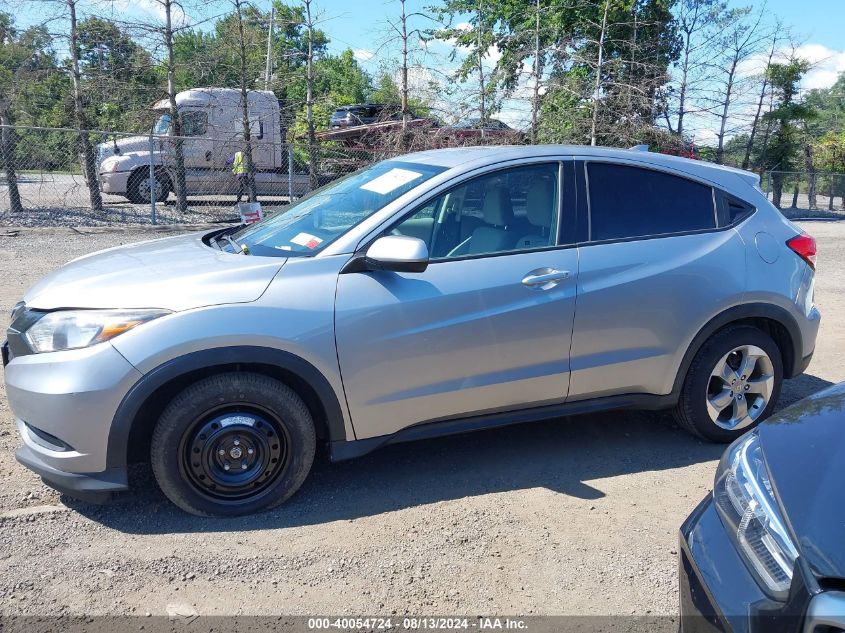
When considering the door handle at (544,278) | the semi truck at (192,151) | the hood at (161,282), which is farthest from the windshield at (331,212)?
the semi truck at (192,151)

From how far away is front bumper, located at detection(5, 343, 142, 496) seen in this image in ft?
10.6

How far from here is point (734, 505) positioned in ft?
7.42

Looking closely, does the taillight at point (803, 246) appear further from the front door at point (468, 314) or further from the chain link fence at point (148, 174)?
the chain link fence at point (148, 174)

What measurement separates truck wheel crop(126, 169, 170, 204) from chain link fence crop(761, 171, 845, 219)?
17.6m

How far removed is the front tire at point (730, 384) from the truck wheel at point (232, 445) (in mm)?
2333

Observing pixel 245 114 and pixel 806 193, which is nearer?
pixel 245 114

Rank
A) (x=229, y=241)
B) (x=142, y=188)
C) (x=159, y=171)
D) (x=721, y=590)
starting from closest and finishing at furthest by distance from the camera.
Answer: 1. (x=721, y=590)
2. (x=229, y=241)
3. (x=159, y=171)
4. (x=142, y=188)

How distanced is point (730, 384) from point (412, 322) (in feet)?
7.08

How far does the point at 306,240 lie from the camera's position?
3904mm

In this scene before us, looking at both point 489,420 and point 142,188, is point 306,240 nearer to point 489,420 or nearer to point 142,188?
point 489,420

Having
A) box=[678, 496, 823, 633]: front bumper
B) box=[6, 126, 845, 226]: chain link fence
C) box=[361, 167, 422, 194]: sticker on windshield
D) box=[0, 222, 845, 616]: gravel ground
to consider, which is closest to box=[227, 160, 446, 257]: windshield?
box=[361, 167, 422, 194]: sticker on windshield

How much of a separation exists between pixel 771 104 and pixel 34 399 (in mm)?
24381

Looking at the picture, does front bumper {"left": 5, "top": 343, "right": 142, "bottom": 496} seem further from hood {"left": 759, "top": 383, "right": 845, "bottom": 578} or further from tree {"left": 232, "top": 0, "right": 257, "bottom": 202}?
tree {"left": 232, "top": 0, "right": 257, "bottom": 202}

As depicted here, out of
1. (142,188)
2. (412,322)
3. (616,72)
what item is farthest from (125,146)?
(412,322)
